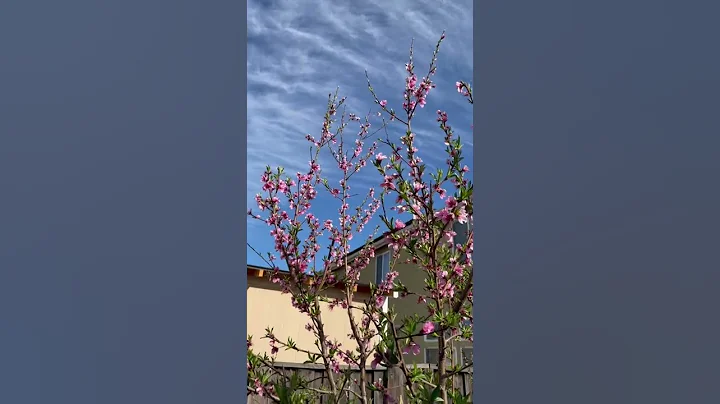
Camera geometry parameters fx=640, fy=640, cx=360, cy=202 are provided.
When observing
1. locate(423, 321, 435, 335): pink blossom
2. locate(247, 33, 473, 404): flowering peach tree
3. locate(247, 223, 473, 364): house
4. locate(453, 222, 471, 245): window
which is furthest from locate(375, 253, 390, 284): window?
locate(423, 321, 435, 335): pink blossom

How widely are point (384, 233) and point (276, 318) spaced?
4.40 m

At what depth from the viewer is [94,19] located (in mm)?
1133

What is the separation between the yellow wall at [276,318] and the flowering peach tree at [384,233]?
10.5ft

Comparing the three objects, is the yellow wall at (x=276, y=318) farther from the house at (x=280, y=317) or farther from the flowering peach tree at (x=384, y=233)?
the flowering peach tree at (x=384, y=233)

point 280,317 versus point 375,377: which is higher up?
point 280,317

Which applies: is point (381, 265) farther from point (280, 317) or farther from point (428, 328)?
point (428, 328)

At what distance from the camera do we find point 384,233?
2.58m

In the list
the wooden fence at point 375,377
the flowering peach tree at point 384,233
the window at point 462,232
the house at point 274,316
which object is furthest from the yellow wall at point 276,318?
the flowering peach tree at point 384,233

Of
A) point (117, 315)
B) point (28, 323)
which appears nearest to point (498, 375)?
point (117, 315)

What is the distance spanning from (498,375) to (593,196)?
380mm

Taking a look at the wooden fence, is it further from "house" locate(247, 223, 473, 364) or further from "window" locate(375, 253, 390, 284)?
"window" locate(375, 253, 390, 284)

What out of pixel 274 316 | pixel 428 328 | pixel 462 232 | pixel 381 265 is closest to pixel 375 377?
pixel 462 232

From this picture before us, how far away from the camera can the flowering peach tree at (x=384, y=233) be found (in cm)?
241

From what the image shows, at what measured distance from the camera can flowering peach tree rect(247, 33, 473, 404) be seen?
2.41 meters
